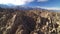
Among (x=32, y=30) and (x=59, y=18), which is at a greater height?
(x=59, y=18)

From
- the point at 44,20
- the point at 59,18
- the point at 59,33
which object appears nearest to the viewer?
the point at 59,33

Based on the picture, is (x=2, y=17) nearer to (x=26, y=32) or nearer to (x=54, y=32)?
(x=26, y=32)

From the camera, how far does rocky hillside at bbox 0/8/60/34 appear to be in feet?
161

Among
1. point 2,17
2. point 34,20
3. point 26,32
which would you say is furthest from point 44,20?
point 2,17

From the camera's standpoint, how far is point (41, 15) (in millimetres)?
58656

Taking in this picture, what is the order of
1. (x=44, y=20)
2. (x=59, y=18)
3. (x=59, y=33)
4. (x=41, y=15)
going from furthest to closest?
(x=41, y=15) → (x=44, y=20) → (x=59, y=18) → (x=59, y=33)

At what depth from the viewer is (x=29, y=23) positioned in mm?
55656

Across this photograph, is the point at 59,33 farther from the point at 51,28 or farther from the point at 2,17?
the point at 2,17

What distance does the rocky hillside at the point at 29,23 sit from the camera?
1930 inches

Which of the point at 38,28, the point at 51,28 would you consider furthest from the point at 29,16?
the point at 51,28

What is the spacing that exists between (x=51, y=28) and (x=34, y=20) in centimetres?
851

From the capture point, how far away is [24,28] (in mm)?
50094

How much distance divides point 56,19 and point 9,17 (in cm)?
1420

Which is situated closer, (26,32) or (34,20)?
(26,32)
